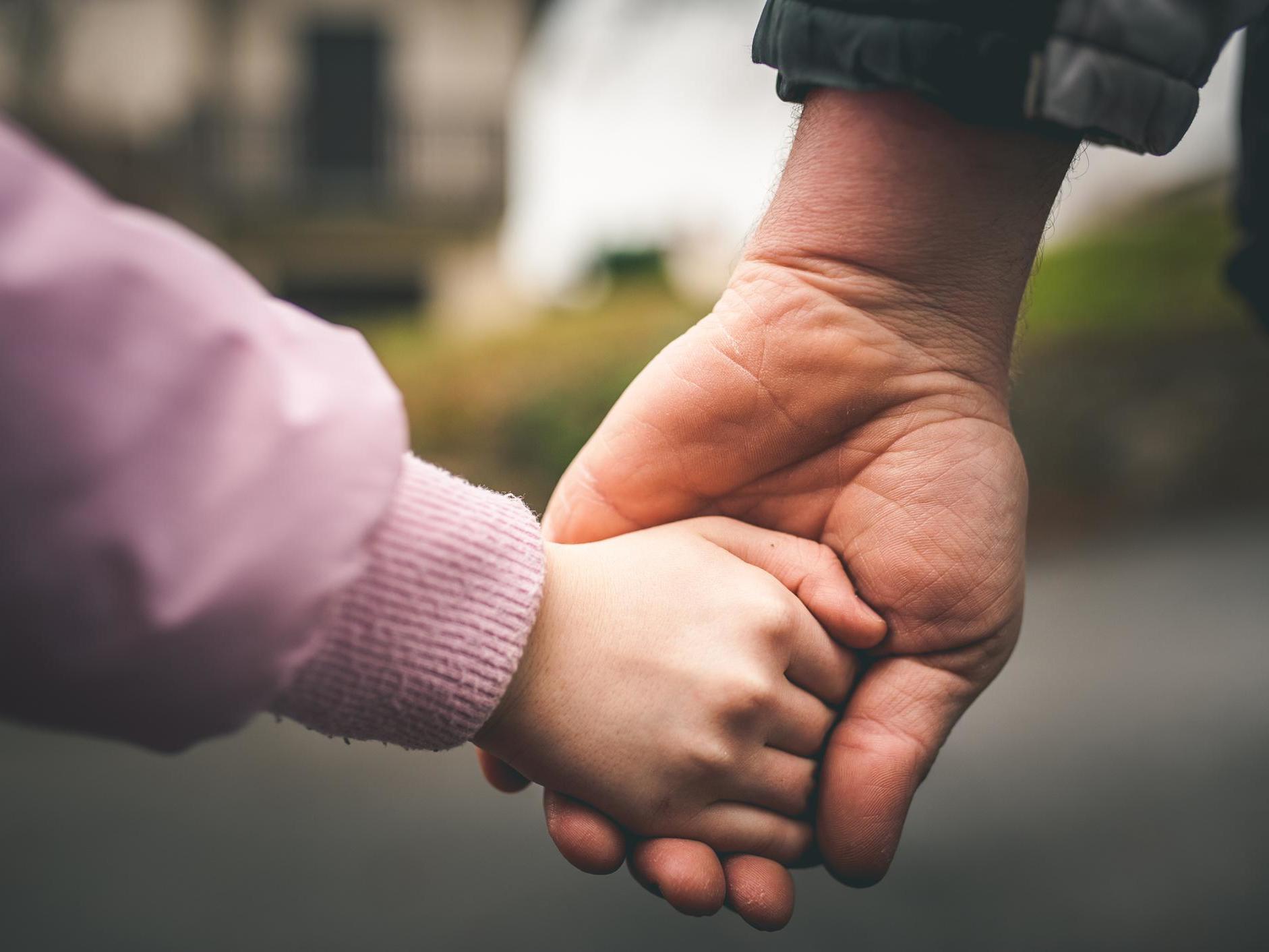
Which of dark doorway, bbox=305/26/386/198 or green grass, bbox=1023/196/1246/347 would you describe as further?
dark doorway, bbox=305/26/386/198

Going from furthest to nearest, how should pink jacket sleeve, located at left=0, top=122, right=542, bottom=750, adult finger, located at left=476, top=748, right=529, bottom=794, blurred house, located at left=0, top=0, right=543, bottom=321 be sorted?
blurred house, located at left=0, top=0, right=543, bottom=321
adult finger, located at left=476, top=748, right=529, bottom=794
pink jacket sleeve, located at left=0, top=122, right=542, bottom=750

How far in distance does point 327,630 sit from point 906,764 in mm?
792

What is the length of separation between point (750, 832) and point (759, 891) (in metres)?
0.07

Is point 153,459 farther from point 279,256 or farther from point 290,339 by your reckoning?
point 279,256

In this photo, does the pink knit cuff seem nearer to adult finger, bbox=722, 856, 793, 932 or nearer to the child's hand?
the child's hand

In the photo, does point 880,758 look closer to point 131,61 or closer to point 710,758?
point 710,758

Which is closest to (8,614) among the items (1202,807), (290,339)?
(290,339)

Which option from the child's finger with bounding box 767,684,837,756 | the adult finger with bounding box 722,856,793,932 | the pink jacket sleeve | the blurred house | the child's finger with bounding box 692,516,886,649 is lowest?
the blurred house

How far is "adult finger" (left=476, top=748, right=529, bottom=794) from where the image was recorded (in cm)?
133

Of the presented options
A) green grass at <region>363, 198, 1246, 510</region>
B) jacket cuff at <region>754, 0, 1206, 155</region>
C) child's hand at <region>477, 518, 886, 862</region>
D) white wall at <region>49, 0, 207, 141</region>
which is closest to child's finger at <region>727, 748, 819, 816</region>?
child's hand at <region>477, 518, 886, 862</region>

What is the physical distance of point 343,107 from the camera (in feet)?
34.2

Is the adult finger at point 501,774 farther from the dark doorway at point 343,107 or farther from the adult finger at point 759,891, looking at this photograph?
the dark doorway at point 343,107

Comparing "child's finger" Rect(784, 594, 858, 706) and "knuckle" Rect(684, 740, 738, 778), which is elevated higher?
"child's finger" Rect(784, 594, 858, 706)

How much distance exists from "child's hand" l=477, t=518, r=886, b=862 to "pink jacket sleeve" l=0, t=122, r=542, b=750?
28 centimetres
